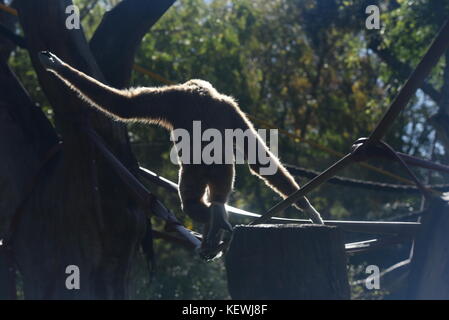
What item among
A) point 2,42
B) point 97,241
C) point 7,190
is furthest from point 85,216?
point 2,42

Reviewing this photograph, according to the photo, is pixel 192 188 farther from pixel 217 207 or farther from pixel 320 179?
pixel 320 179

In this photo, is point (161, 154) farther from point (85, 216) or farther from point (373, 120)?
point (85, 216)

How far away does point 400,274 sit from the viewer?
3797 millimetres

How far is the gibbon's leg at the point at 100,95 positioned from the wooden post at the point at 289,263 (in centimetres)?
166

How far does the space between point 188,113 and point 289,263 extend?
1544mm

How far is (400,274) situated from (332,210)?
45.6 ft

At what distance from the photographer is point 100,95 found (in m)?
3.95

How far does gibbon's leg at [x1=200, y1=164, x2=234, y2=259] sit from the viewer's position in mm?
3465

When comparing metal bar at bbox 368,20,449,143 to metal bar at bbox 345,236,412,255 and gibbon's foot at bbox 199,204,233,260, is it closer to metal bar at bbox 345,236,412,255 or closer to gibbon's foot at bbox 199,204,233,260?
metal bar at bbox 345,236,412,255

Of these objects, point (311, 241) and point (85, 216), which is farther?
point (85, 216)

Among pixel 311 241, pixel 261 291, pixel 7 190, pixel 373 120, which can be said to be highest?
pixel 373 120

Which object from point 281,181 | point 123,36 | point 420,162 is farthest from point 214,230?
point 123,36

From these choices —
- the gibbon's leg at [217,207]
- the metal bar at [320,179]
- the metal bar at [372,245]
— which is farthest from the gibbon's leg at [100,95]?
the metal bar at [372,245]

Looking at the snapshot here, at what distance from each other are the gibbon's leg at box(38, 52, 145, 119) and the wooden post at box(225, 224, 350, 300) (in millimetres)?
1660
